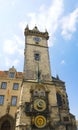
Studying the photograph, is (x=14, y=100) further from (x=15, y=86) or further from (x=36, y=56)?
(x=36, y=56)

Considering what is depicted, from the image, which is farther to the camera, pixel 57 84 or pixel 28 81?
pixel 57 84

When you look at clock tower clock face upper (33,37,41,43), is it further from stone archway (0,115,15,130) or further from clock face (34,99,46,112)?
stone archway (0,115,15,130)

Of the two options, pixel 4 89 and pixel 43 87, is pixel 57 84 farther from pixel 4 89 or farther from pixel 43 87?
pixel 4 89

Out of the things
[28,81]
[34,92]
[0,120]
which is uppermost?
[28,81]

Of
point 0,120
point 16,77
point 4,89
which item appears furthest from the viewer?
point 16,77

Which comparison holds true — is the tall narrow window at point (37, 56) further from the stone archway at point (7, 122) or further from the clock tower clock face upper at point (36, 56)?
the stone archway at point (7, 122)

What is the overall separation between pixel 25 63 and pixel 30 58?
5.61ft

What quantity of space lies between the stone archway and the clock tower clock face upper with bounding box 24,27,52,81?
7390mm

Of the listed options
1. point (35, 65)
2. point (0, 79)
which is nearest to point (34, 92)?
point (35, 65)

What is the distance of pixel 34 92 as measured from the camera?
23.2 m

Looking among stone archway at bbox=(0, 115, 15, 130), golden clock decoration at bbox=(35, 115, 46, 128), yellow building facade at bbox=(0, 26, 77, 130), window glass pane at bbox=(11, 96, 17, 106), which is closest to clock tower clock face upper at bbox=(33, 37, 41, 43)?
yellow building facade at bbox=(0, 26, 77, 130)

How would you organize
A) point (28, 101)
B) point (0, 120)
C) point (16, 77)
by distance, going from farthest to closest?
point (16, 77) → point (0, 120) → point (28, 101)

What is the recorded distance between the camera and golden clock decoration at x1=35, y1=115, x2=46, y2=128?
20198mm

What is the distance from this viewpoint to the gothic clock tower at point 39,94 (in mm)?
20516
